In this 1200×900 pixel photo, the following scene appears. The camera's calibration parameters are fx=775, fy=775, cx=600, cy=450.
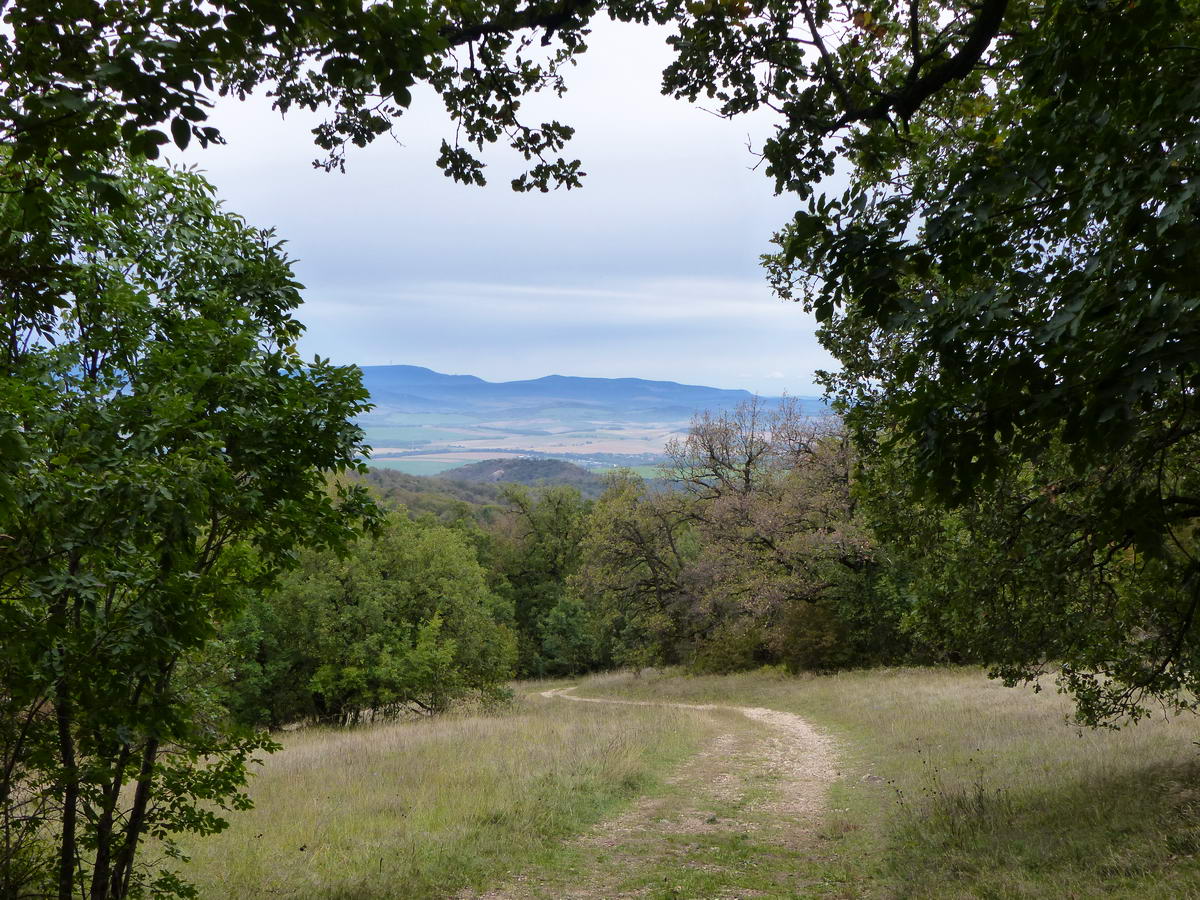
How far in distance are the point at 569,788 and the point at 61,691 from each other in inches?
301

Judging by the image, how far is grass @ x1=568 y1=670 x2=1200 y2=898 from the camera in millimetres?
6293

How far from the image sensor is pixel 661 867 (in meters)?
8.10

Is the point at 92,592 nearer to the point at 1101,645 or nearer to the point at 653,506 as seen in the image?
the point at 1101,645

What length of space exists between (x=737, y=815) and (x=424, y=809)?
410 cm

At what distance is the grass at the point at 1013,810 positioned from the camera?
6.29 m

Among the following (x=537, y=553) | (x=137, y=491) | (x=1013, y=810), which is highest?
(x=137, y=491)

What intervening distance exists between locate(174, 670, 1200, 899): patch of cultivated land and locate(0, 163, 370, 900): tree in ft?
8.05

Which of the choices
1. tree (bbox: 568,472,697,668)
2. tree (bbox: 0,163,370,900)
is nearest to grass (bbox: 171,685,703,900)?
tree (bbox: 0,163,370,900)

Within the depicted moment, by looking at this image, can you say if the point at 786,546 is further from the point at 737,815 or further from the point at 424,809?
the point at 424,809

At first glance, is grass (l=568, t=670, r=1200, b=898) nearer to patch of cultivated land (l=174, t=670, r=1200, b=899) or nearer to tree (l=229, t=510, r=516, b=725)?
patch of cultivated land (l=174, t=670, r=1200, b=899)

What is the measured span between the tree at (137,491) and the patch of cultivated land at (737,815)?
2453 mm

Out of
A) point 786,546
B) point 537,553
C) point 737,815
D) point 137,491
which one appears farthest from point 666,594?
point 137,491

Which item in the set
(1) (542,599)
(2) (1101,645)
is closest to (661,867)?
(2) (1101,645)

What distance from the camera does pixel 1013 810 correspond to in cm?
859
